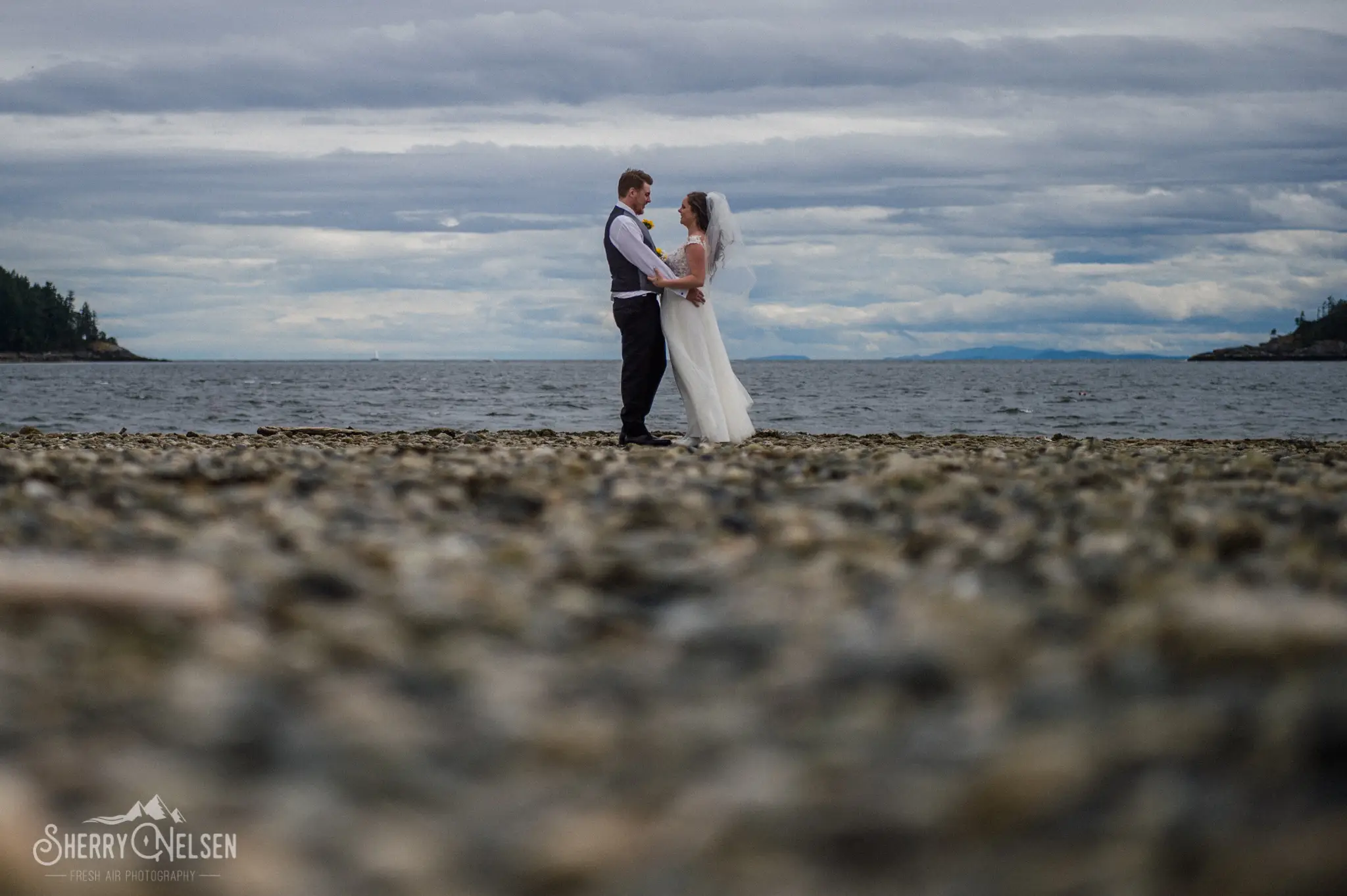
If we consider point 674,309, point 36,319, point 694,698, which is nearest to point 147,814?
point 694,698

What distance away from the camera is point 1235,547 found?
4.25 metres

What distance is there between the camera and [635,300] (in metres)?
11.5

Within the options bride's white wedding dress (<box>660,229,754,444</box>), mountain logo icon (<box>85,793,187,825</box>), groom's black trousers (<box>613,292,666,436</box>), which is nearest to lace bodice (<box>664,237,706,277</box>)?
bride's white wedding dress (<box>660,229,754,444</box>)

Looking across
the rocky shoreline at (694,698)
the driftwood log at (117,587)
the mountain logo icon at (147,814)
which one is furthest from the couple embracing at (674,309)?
the mountain logo icon at (147,814)

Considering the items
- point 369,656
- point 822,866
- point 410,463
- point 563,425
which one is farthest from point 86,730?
point 563,425

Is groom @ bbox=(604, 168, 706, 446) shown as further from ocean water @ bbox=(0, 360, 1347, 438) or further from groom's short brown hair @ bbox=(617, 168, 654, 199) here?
ocean water @ bbox=(0, 360, 1347, 438)

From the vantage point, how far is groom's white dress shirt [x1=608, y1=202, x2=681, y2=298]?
36.4 feet

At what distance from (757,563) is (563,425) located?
916 inches

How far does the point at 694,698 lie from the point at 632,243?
8.85m

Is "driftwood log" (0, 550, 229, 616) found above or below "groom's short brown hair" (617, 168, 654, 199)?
below

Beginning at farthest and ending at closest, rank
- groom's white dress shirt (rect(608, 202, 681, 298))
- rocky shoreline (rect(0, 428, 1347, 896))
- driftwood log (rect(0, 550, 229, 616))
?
groom's white dress shirt (rect(608, 202, 681, 298))
driftwood log (rect(0, 550, 229, 616))
rocky shoreline (rect(0, 428, 1347, 896))

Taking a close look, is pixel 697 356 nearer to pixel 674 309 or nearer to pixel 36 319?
pixel 674 309

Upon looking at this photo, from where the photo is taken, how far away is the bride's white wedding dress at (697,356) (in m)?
11.8

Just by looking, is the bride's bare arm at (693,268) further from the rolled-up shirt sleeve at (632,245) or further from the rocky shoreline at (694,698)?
the rocky shoreline at (694,698)
